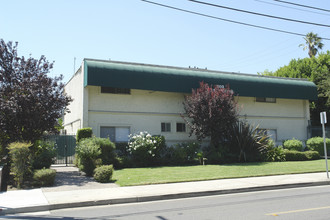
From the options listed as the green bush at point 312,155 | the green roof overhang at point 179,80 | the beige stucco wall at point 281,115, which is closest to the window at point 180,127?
the green roof overhang at point 179,80

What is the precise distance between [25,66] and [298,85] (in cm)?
2059

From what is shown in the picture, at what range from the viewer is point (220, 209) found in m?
7.82

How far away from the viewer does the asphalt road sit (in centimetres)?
704

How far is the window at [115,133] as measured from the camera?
788 inches

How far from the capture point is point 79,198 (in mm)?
9344

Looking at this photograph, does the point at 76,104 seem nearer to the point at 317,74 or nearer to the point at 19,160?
the point at 19,160

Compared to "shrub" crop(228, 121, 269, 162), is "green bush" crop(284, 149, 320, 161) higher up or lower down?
lower down

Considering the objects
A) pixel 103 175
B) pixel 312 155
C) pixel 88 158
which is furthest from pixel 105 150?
pixel 312 155

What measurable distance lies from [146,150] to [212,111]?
469cm

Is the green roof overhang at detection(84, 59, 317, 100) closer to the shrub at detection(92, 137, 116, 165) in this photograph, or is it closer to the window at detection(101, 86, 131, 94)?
the window at detection(101, 86, 131, 94)

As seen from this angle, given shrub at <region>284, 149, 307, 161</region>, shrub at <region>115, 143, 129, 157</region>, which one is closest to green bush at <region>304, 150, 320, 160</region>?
shrub at <region>284, 149, 307, 161</region>

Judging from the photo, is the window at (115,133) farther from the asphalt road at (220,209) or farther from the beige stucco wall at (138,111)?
the asphalt road at (220,209)

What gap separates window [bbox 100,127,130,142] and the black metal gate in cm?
192

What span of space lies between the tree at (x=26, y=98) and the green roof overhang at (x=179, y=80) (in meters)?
4.41
